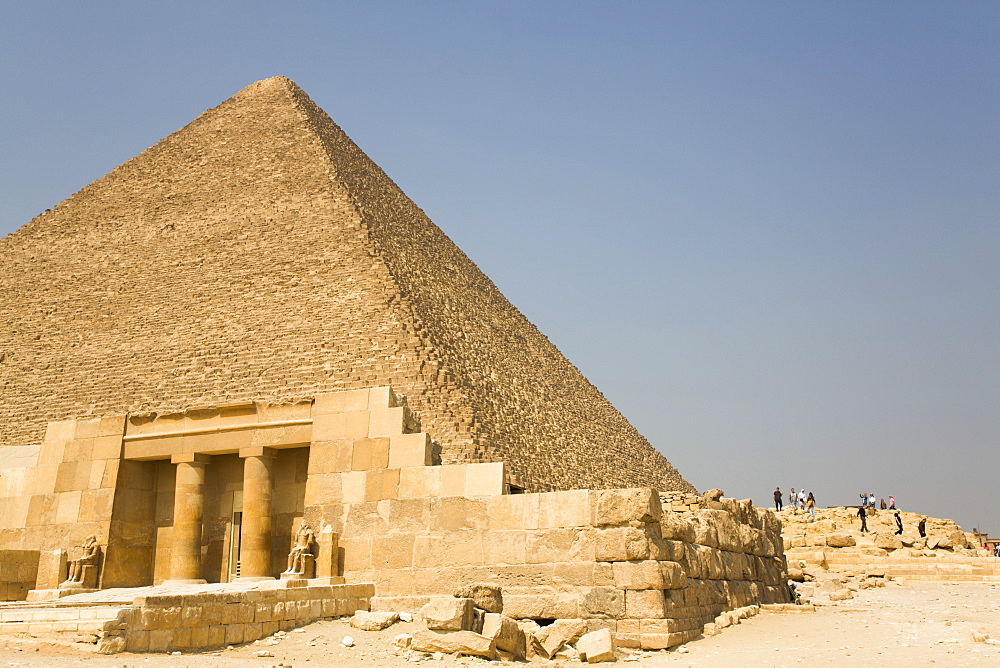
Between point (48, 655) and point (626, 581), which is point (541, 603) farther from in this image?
point (48, 655)

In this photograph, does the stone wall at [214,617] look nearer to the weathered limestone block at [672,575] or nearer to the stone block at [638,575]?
the stone block at [638,575]

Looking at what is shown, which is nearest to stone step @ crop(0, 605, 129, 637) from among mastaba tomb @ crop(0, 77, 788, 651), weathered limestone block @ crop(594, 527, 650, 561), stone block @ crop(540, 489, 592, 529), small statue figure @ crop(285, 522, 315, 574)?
mastaba tomb @ crop(0, 77, 788, 651)

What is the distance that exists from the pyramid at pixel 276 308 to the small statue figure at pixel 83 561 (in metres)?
27.4

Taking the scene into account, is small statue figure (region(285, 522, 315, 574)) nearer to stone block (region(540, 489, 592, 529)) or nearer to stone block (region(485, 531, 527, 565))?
stone block (region(485, 531, 527, 565))

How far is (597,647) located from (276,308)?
44.7 meters

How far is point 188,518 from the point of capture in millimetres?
10305

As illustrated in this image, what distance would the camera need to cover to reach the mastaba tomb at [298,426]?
8406mm

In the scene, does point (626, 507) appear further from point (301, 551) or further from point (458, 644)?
point (301, 551)

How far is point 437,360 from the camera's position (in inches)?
1716

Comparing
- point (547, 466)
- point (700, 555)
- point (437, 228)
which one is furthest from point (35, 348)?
point (700, 555)

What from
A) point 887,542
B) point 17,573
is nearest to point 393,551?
point 17,573

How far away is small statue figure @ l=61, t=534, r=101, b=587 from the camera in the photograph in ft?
32.9

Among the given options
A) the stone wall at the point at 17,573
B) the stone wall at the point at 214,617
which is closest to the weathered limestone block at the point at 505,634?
the stone wall at the point at 214,617

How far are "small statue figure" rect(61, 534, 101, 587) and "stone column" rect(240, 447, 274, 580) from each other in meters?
1.37
